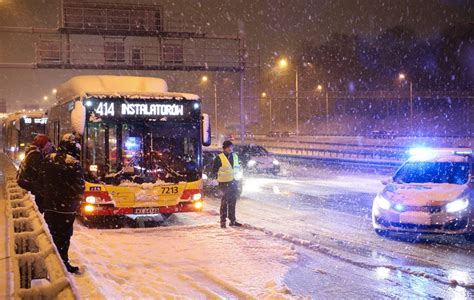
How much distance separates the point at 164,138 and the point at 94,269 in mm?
4753

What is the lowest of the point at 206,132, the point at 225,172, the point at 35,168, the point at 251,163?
the point at 251,163

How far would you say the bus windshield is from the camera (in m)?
12.3

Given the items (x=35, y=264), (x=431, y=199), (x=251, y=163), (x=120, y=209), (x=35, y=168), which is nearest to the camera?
(x=35, y=264)

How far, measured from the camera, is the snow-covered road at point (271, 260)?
24.6 feet

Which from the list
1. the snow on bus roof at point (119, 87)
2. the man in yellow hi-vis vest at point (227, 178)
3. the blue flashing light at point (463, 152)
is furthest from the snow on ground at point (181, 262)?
the blue flashing light at point (463, 152)

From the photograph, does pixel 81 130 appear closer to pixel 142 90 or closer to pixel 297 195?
pixel 142 90

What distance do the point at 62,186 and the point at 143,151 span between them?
481cm

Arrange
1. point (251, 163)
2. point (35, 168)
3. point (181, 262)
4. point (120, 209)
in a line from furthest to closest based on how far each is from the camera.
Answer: point (251, 163)
point (120, 209)
point (181, 262)
point (35, 168)

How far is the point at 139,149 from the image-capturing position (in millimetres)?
12609

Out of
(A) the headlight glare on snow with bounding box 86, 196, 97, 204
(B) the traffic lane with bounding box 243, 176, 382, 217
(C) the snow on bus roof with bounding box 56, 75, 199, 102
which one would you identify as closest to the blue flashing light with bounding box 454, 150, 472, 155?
(B) the traffic lane with bounding box 243, 176, 382, 217

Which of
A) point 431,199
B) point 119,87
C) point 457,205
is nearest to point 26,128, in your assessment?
point 119,87

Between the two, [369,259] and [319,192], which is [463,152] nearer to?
[369,259]

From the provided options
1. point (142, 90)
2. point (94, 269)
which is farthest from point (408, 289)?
point (142, 90)

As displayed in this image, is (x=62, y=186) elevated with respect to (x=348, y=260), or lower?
elevated
